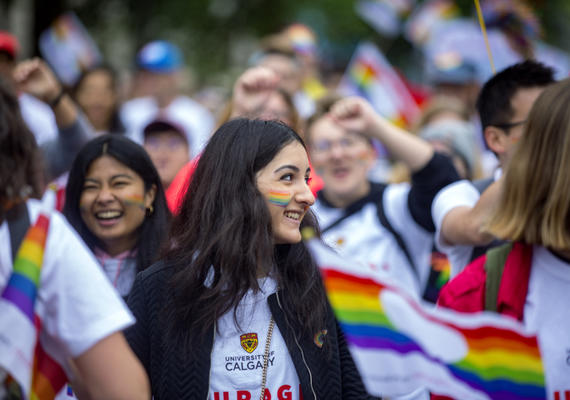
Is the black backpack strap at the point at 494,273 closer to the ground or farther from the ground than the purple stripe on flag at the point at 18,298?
closer to the ground

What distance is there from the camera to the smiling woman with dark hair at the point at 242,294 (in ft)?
8.48

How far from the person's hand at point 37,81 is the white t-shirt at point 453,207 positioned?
8.37 ft

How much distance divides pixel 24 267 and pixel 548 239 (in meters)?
1.44

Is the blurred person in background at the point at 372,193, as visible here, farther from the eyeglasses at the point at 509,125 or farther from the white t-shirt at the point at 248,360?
the white t-shirt at the point at 248,360

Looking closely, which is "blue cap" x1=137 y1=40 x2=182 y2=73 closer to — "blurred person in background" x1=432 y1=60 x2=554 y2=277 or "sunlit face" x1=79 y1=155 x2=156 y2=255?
"sunlit face" x1=79 y1=155 x2=156 y2=255

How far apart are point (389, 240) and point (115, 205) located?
5.14 feet

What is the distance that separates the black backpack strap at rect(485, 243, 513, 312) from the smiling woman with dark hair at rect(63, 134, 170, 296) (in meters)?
1.55

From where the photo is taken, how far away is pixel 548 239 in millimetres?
2203

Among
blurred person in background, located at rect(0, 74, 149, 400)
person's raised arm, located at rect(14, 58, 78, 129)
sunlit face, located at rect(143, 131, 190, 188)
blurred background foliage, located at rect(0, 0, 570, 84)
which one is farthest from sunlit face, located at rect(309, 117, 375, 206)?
blurred background foliage, located at rect(0, 0, 570, 84)

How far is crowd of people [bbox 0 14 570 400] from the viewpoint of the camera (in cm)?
195

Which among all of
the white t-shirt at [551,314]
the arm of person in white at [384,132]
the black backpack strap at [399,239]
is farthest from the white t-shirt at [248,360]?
the black backpack strap at [399,239]

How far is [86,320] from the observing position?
189cm

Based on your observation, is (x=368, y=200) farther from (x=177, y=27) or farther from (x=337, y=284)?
(x=177, y=27)

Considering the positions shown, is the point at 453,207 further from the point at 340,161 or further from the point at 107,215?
the point at 340,161
